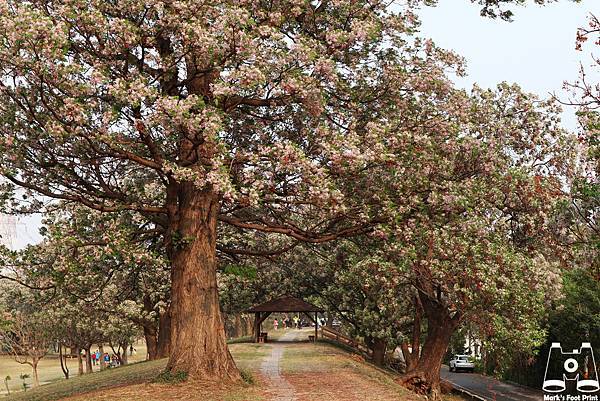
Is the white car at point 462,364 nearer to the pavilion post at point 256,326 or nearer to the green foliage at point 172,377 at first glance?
the pavilion post at point 256,326

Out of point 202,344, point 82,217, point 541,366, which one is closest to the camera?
point 202,344

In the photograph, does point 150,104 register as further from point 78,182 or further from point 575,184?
point 575,184

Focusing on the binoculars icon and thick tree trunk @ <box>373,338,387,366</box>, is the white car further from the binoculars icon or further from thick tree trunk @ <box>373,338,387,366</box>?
thick tree trunk @ <box>373,338,387,366</box>

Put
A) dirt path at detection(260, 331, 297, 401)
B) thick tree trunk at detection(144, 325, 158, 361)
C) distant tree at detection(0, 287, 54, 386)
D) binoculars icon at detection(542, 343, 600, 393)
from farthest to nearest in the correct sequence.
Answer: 1. distant tree at detection(0, 287, 54, 386)
2. thick tree trunk at detection(144, 325, 158, 361)
3. binoculars icon at detection(542, 343, 600, 393)
4. dirt path at detection(260, 331, 297, 401)

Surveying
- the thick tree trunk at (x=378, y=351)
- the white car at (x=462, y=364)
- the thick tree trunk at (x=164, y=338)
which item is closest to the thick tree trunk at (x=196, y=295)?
the thick tree trunk at (x=164, y=338)

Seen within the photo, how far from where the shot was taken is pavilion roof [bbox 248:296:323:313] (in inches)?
1783

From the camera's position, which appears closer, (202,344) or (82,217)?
(202,344)

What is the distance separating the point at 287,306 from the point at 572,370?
1849 cm

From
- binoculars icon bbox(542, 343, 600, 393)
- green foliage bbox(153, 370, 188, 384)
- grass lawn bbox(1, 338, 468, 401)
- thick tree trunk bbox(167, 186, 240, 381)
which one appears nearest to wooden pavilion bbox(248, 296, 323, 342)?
binoculars icon bbox(542, 343, 600, 393)

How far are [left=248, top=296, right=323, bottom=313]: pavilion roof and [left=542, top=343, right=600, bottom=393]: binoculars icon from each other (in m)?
15.5

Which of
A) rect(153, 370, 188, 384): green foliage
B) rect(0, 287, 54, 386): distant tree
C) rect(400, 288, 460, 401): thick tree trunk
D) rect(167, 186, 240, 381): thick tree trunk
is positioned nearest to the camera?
rect(153, 370, 188, 384): green foliage

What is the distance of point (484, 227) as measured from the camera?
22062 millimetres

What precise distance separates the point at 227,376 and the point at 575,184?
419 inches

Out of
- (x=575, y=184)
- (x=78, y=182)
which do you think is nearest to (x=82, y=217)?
(x=78, y=182)
